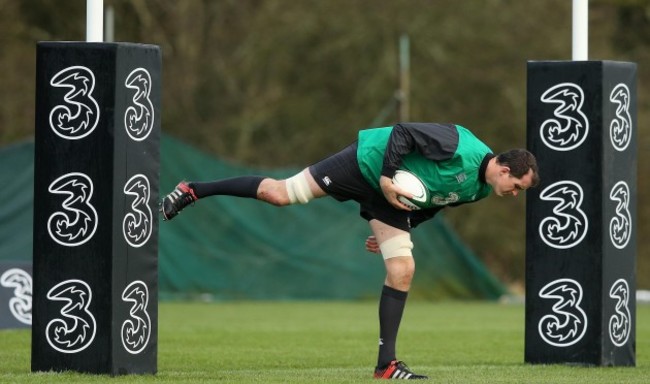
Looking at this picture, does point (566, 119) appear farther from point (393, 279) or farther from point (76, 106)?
point (76, 106)

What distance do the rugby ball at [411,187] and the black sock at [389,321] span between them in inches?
22.1

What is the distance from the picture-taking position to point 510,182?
8484mm

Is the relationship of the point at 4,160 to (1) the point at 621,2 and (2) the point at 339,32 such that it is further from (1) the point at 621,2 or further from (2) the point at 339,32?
(1) the point at 621,2

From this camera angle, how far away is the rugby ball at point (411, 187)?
852cm

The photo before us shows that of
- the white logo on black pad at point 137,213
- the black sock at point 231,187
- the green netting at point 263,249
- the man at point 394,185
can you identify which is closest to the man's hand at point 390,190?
the man at point 394,185

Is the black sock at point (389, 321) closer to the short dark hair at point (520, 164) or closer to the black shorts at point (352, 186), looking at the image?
the black shorts at point (352, 186)

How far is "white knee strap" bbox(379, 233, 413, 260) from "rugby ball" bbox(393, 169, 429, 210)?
9.7 inches

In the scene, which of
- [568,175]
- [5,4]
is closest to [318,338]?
[568,175]

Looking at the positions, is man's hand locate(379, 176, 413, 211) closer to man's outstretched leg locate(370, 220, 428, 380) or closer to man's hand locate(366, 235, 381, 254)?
man's outstretched leg locate(370, 220, 428, 380)

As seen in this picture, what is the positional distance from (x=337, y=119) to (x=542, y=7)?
430 cm

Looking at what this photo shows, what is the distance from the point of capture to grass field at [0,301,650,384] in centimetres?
863

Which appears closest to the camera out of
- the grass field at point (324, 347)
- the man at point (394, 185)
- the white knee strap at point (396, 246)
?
the man at point (394, 185)

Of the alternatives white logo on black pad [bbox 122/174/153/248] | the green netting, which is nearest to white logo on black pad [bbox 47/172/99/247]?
white logo on black pad [bbox 122/174/153/248]

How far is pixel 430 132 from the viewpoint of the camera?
857 cm
